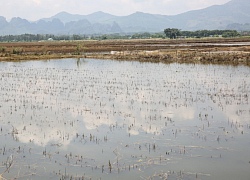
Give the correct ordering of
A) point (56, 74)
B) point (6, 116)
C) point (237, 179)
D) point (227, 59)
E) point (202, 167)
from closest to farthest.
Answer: point (237, 179) < point (202, 167) < point (6, 116) < point (56, 74) < point (227, 59)

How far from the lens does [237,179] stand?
6816mm

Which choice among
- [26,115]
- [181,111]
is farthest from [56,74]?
[181,111]

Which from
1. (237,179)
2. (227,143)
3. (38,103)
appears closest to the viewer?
(237,179)

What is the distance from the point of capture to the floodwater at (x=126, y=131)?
292 inches

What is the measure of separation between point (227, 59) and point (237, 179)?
26.2 m

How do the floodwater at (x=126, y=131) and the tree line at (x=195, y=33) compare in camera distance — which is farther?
the tree line at (x=195, y=33)

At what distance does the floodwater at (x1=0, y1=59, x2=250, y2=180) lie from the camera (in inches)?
292

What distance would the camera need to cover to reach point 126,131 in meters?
10.2

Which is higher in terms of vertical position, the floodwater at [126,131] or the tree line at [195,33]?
the tree line at [195,33]

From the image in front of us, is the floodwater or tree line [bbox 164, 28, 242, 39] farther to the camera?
tree line [bbox 164, 28, 242, 39]

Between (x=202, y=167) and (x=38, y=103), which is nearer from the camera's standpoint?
(x=202, y=167)

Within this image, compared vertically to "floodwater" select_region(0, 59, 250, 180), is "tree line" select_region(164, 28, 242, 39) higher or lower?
higher

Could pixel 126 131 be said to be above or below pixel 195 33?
below

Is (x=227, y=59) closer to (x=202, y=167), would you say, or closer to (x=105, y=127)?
(x=105, y=127)
